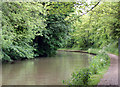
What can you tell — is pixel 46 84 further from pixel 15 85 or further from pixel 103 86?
pixel 103 86

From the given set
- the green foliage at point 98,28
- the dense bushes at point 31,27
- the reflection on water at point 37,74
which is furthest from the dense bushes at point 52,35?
the reflection on water at point 37,74

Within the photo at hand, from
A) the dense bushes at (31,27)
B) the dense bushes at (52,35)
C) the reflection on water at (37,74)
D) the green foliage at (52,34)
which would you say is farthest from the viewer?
the dense bushes at (52,35)

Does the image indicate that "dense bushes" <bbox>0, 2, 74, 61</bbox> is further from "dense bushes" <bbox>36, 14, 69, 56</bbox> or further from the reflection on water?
the reflection on water

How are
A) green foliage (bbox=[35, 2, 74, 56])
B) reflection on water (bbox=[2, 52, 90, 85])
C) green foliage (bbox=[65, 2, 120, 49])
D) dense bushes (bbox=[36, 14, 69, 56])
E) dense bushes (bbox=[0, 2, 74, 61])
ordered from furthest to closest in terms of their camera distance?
1. dense bushes (bbox=[36, 14, 69, 56])
2. green foliage (bbox=[35, 2, 74, 56])
3. dense bushes (bbox=[0, 2, 74, 61])
4. green foliage (bbox=[65, 2, 120, 49])
5. reflection on water (bbox=[2, 52, 90, 85])

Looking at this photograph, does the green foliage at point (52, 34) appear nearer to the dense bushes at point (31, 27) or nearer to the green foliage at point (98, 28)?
the dense bushes at point (31, 27)

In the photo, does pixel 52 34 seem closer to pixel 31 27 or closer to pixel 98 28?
pixel 98 28

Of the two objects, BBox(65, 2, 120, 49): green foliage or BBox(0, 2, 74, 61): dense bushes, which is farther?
BBox(0, 2, 74, 61): dense bushes

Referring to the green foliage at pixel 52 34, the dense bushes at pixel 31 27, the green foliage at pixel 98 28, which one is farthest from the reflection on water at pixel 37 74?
the green foliage at pixel 52 34

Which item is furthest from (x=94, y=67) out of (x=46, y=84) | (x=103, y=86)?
(x=103, y=86)

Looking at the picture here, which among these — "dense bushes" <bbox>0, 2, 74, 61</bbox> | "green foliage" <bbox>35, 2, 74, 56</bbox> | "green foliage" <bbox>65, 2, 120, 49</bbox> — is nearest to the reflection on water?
"dense bushes" <bbox>0, 2, 74, 61</bbox>

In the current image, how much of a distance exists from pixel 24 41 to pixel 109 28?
7.76 m

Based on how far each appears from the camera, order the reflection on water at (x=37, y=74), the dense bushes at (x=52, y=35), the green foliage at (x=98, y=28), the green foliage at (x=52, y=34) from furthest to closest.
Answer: the dense bushes at (x=52, y=35)
the green foliage at (x=52, y=34)
the green foliage at (x=98, y=28)
the reflection on water at (x=37, y=74)

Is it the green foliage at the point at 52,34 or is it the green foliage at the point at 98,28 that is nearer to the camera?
the green foliage at the point at 98,28

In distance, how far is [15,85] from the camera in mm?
8516
